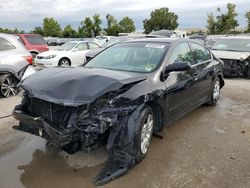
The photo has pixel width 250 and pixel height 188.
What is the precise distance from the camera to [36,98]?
382 centimetres

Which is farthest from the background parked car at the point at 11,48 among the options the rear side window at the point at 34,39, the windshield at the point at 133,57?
the rear side window at the point at 34,39

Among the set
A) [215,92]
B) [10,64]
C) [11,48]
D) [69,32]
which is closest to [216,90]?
[215,92]

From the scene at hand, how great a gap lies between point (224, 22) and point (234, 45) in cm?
3185

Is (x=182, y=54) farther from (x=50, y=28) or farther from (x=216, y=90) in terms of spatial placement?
(x=50, y=28)

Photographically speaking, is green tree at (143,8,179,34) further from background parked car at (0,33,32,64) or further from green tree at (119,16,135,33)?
background parked car at (0,33,32,64)

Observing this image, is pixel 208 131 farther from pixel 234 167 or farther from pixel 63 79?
pixel 63 79

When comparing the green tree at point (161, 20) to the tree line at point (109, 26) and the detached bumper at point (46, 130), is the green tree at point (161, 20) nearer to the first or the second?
the tree line at point (109, 26)

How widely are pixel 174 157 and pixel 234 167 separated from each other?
80cm

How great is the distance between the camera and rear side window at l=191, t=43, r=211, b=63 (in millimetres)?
5886

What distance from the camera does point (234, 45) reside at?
39.6 ft

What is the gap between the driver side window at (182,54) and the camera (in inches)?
194

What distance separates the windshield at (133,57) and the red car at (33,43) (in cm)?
1142

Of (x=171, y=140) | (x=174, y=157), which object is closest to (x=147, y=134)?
(x=174, y=157)

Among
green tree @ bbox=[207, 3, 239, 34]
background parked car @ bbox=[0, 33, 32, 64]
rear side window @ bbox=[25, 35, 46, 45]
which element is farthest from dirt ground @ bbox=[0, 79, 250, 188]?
green tree @ bbox=[207, 3, 239, 34]
